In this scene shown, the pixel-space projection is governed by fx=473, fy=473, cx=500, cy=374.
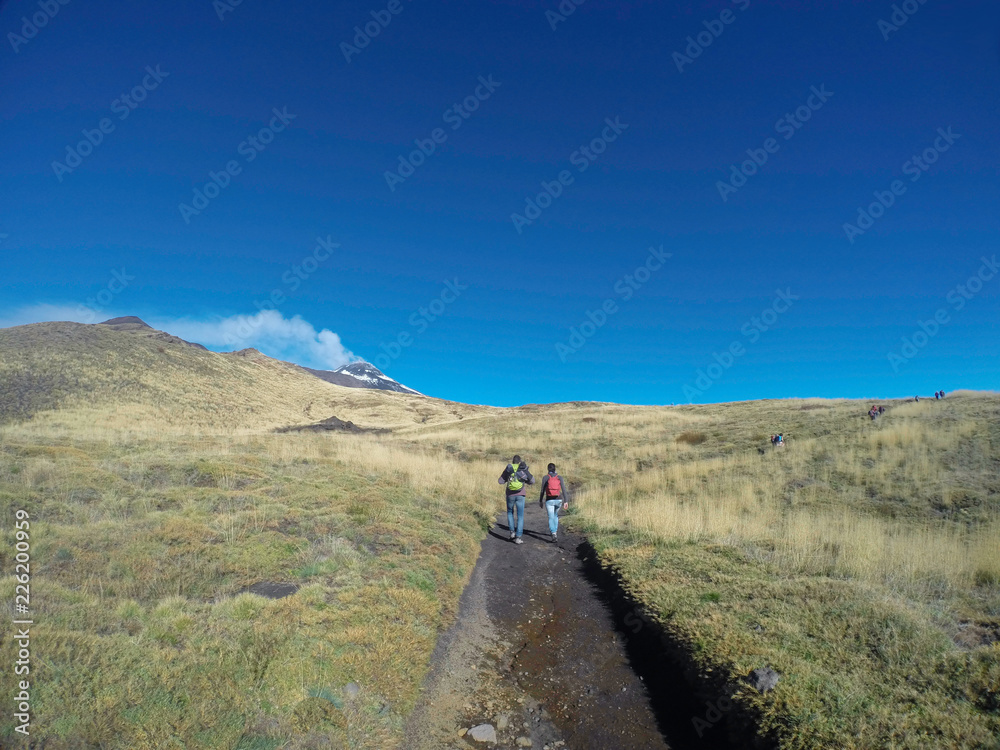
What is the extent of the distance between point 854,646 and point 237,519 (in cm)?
1128

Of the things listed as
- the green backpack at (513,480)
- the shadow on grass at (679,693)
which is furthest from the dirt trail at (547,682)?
the green backpack at (513,480)

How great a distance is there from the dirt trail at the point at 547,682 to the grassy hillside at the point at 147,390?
30.4 meters

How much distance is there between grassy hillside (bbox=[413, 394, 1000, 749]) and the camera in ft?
16.3

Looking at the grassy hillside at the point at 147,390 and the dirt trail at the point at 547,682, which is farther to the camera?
the grassy hillside at the point at 147,390

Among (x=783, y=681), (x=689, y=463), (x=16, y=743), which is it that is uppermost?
(x=689, y=463)

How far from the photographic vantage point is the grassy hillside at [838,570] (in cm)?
497

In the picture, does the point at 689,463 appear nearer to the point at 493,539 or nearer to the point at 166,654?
the point at 493,539

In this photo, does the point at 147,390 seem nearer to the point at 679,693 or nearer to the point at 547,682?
the point at 547,682

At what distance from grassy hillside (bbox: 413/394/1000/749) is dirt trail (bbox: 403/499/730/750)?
2.51ft

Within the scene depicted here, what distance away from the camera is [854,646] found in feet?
19.9

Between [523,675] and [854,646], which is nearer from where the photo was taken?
[854,646]

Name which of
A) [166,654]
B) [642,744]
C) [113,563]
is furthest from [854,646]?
[113,563]

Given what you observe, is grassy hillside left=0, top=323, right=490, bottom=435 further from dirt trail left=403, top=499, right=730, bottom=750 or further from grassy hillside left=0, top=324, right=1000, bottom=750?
dirt trail left=403, top=499, right=730, bottom=750

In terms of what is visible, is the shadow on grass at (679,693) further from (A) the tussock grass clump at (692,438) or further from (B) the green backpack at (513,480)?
(A) the tussock grass clump at (692,438)
